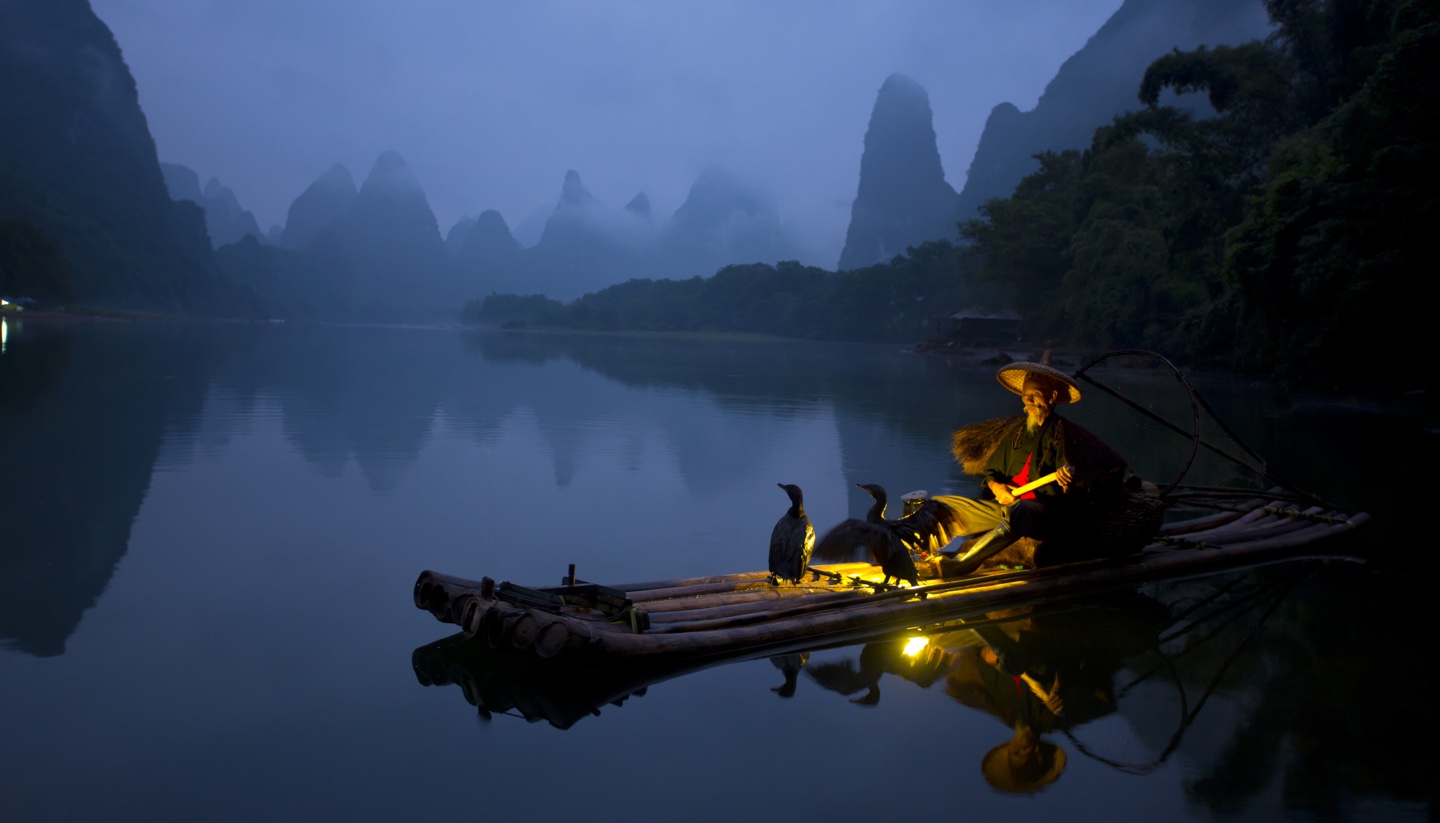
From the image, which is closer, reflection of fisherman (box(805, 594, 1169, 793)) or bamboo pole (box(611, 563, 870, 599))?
reflection of fisherman (box(805, 594, 1169, 793))

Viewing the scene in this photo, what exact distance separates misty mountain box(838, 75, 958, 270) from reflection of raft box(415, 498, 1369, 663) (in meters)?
102

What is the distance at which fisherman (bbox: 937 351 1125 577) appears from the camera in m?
4.91

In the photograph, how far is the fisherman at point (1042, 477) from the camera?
16.1ft

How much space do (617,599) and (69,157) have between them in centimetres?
8732

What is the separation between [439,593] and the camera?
158 inches

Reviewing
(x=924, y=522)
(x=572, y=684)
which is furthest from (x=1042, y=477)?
(x=572, y=684)

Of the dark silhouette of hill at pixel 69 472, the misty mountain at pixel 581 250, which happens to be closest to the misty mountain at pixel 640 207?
the misty mountain at pixel 581 250

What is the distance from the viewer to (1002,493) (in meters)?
5.32

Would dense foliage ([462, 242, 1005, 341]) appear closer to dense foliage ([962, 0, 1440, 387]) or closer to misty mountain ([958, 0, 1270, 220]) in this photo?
dense foliage ([962, 0, 1440, 387])

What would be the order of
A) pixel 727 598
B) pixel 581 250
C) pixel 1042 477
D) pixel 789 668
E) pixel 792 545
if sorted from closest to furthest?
pixel 789 668 < pixel 727 598 < pixel 792 545 < pixel 1042 477 < pixel 581 250

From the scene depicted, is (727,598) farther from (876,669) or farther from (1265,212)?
(1265,212)

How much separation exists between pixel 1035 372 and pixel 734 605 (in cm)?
206

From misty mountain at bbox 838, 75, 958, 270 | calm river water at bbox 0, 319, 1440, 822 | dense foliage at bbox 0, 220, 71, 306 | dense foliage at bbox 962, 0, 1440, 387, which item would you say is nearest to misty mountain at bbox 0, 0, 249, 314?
dense foliage at bbox 0, 220, 71, 306

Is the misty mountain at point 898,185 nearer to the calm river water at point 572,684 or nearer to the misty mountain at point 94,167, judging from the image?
the misty mountain at point 94,167
